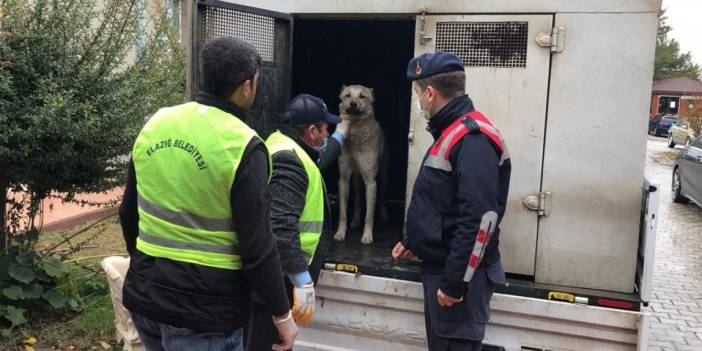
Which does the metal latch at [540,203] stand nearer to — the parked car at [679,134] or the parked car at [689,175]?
the parked car at [689,175]

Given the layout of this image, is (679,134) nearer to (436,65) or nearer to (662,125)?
(662,125)

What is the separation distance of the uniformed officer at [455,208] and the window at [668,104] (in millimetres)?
61392

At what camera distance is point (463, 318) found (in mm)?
2922

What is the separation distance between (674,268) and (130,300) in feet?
27.5

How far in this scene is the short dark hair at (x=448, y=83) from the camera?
298 centimetres

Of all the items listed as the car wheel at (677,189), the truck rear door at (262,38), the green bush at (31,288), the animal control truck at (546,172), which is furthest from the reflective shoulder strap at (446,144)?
the car wheel at (677,189)

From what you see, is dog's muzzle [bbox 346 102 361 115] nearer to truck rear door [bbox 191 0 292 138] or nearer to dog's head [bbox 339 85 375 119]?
dog's head [bbox 339 85 375 119]

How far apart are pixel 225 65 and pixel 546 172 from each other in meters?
2.17

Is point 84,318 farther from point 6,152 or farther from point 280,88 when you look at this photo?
point 280,88

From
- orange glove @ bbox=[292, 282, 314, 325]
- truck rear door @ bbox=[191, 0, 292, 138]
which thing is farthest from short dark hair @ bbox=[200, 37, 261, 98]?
truck rear door @ bbox=[191, 0, 292, 138]

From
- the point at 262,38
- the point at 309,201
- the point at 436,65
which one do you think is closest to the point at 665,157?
the point at 262,38

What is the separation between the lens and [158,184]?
2.11m

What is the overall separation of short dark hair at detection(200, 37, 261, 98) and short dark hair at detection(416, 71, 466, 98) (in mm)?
1122

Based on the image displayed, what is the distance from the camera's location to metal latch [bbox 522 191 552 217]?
3539 millimetres
